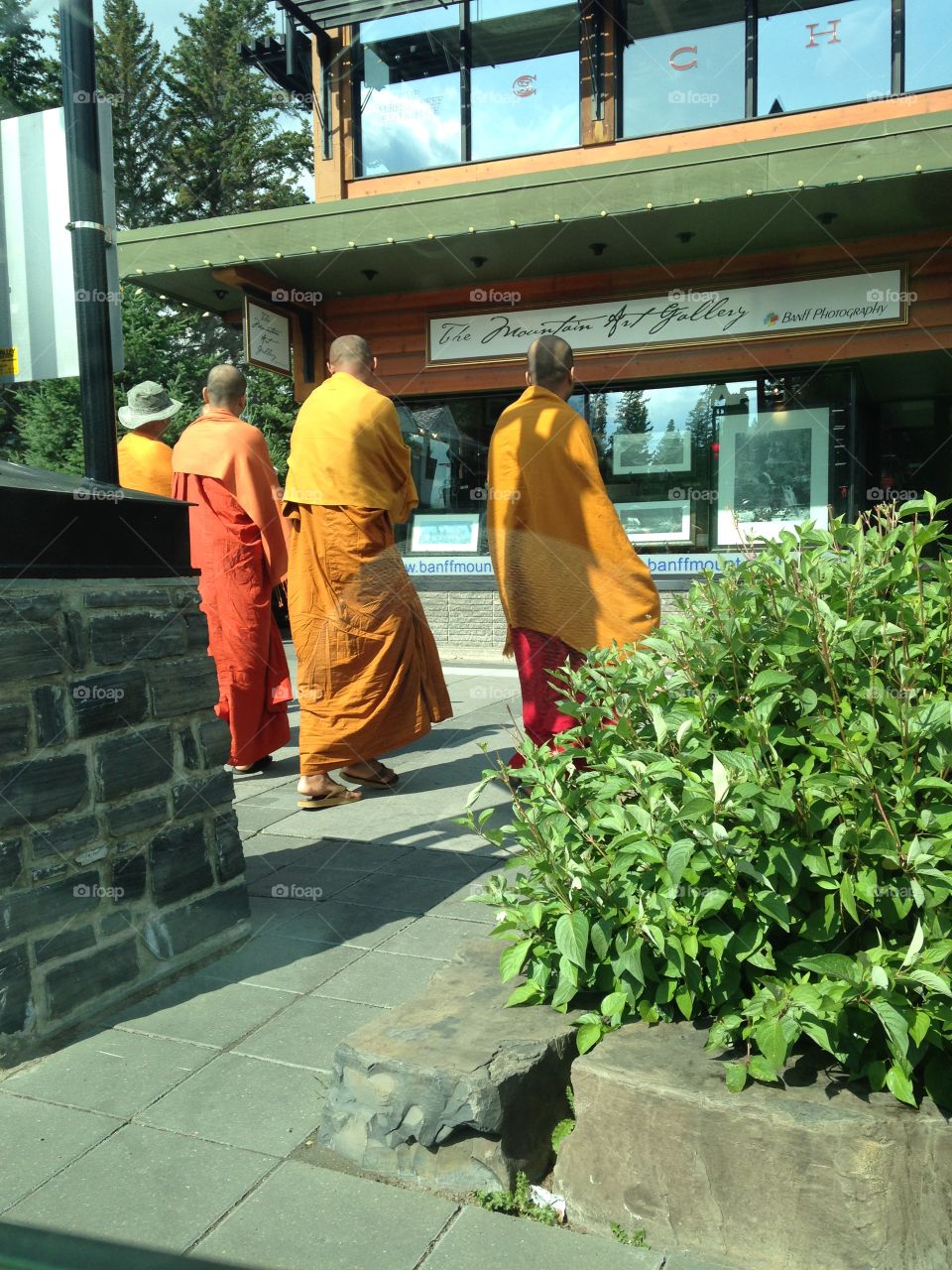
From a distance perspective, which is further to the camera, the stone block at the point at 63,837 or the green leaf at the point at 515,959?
the stone block at the point at 63,837

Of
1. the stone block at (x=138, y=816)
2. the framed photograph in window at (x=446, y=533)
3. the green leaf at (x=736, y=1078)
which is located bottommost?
the green leaf at (x=736, y=1078)

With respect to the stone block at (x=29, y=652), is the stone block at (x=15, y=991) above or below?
below

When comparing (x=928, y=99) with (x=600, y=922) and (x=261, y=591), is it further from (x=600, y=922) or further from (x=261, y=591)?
(x=600, y=922)

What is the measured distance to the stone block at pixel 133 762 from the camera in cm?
312

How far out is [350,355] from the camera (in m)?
5.62

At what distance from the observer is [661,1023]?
2.34 metres

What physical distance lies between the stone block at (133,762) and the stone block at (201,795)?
9 cm

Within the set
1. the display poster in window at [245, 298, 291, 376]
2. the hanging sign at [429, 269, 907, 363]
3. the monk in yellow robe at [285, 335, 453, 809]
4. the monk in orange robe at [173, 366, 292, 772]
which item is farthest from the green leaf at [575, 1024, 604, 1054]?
the display poster in window at [245, 298, 291, 376]

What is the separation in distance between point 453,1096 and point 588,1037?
1.07 feet

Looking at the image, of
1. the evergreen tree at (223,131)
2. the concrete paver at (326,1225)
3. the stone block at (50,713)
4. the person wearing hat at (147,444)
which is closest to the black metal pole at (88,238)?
the stone block at (50,713)

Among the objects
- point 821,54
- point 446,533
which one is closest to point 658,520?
point 446,533

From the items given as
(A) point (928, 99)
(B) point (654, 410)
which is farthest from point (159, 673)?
(A) point (928, 99)

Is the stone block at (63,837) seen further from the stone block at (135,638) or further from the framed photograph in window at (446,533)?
the framed photograph in window at (446,533)

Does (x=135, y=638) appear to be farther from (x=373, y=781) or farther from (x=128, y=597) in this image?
(x=373, y=781)
